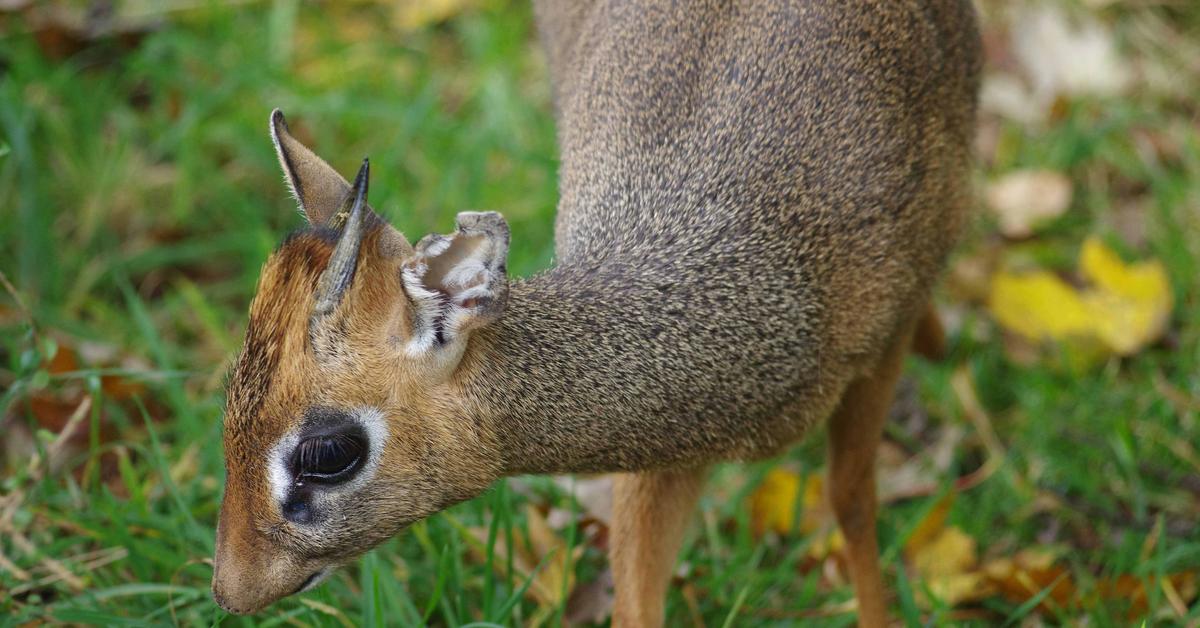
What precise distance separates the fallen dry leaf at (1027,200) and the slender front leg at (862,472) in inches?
60.6

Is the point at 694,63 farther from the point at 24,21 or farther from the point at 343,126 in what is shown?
the point at 24,21

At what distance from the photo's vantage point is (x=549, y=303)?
2486 mm

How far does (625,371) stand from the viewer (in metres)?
2.50

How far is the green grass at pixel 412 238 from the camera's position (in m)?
3.05

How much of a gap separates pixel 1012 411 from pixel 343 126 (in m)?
2.30

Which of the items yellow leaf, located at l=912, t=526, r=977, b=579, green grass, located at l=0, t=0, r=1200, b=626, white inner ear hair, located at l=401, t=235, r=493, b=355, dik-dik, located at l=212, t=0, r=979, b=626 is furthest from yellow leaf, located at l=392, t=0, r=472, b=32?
white inner ear hair, located at l=401, t=235, r=493, b=355

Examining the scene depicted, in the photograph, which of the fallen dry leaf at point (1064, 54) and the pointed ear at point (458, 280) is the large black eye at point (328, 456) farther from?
the fallen dry leaf at point (1064, 54)

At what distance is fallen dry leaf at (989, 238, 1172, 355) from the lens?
3.84 metres

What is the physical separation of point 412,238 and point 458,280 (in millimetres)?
1853

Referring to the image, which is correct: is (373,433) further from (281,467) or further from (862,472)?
(862,472)

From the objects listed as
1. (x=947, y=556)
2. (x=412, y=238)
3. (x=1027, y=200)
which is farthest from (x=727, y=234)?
(x=1027, y=200)

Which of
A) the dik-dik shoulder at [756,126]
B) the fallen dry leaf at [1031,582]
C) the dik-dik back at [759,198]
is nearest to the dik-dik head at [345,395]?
the dik-dik back at [759,198]

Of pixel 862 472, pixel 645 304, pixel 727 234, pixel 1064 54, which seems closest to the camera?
pixel 645 304

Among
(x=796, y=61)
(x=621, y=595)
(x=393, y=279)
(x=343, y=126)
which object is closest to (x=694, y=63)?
(x=796, y=61)
